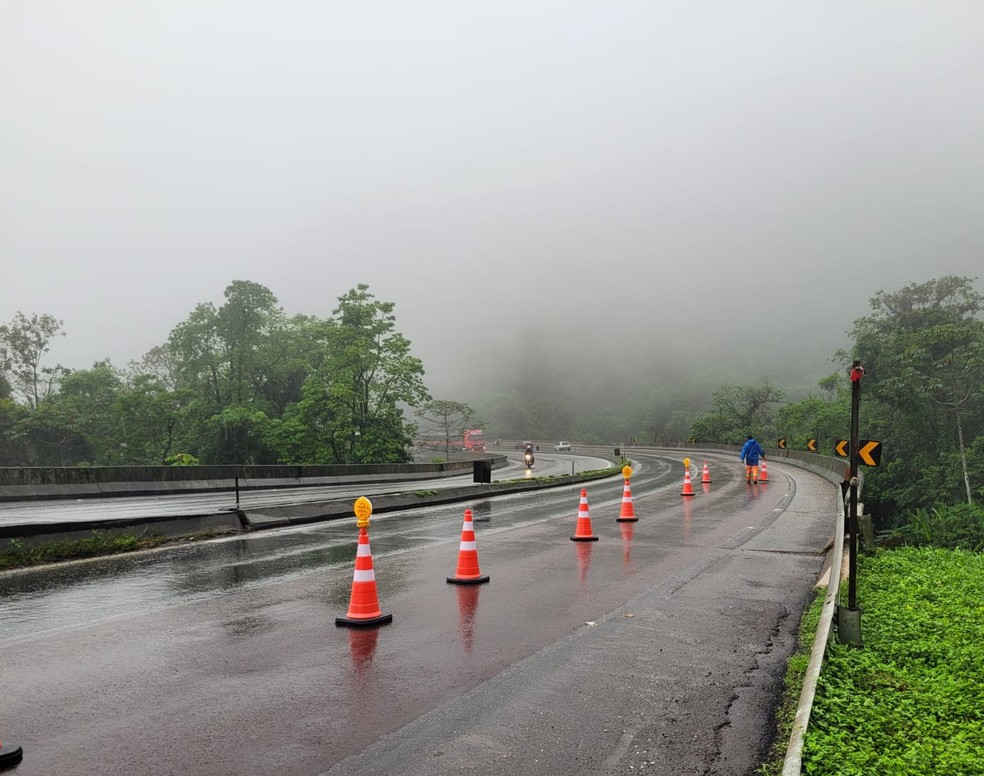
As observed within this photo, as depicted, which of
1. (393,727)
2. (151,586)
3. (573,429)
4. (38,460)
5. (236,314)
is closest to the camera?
(393,727)

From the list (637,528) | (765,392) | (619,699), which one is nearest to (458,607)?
(619,699)

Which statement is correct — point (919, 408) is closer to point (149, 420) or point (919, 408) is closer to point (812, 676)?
point (812, 676)

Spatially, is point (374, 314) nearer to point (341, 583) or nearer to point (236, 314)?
point (236, 314)

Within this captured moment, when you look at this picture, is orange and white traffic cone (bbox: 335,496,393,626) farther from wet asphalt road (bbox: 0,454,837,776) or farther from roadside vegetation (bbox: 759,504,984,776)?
roadside vegetation (bbox: 759,504,984,776)

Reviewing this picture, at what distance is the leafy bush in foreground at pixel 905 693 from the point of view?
12.4 ft

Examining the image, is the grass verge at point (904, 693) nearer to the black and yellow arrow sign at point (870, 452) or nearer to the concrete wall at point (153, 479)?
the black and yellow arrow sign at point (870, 452)

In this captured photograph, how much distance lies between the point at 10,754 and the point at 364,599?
10.7ft

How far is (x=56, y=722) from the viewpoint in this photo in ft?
14.2

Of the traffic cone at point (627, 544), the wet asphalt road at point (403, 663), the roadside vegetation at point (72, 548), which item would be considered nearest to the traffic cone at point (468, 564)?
the wet asphalt road at point (403, 663)

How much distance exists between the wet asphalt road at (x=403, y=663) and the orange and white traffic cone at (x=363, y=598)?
185 mm

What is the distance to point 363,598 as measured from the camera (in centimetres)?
672

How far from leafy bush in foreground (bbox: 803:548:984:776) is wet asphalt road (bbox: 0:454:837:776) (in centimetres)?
41

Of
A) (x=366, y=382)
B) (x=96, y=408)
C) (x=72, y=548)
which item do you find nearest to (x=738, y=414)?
(x=366, y=382)

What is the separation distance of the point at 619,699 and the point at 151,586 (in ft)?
20.2
